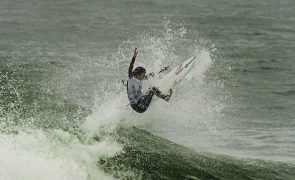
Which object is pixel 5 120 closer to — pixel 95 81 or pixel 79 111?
pixel 79 111

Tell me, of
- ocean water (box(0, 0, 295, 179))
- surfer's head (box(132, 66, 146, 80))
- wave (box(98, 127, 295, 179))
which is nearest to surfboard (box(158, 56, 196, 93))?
ocean water (box(0, 0, 295, 179))

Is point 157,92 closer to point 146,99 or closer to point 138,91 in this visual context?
point 146,99

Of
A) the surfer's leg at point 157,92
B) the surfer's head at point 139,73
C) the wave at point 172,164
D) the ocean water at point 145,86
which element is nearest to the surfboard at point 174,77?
the ocean water at point 145,86

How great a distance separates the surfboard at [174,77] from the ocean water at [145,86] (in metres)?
0.29

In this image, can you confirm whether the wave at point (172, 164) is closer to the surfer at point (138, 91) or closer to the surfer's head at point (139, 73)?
the surfer at point (138, 91)

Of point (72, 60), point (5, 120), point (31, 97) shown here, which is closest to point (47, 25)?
point (72, 60)

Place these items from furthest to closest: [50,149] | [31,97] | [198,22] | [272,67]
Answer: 1. [198,22]
2. [272,67]
3. [31,97]
4. [50,149]

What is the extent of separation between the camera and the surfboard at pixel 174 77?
53.3 feet

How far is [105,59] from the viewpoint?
29188 millimetres

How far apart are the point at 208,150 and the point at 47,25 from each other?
2181cm

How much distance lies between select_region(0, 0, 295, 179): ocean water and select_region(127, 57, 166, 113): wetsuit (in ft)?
2.48

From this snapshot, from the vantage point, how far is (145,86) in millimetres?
15508

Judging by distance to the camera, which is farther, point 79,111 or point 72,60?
point 72,60

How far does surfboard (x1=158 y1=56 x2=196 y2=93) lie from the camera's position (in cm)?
1625
